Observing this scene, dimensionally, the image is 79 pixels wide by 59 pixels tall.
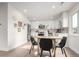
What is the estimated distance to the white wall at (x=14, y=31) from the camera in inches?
124

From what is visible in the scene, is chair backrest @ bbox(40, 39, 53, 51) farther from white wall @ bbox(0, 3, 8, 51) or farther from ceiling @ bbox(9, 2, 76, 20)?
white wall @ bbox(0, 3, 8, 51)

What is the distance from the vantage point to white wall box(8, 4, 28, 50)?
3150mm

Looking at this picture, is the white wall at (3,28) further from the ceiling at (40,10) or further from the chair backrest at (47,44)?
the chair backrest at (47,44)

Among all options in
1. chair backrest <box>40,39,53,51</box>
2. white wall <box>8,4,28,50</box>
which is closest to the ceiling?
white wall <box>8,4,28,50</box>

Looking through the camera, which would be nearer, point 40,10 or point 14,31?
point 40,10

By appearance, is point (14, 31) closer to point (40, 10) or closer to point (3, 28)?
point (3, 28)

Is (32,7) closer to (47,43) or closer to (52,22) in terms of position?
(52,22)

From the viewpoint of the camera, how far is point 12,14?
3.59 m

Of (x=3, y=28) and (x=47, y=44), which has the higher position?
(x=3, y=28)

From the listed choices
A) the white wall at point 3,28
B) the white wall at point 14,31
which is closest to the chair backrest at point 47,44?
the white wall at point 14,31

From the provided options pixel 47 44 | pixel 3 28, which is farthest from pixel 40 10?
pixel 3 28

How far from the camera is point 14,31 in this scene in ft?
11.7

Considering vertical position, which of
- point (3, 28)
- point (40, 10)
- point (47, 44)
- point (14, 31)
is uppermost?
point (40, 10)

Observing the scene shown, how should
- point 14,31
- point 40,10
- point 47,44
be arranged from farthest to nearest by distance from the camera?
point 14,31, point 40,10, point 47,44
